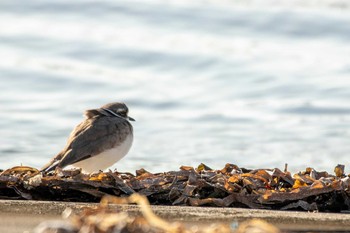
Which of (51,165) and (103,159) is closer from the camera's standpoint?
(51,165)

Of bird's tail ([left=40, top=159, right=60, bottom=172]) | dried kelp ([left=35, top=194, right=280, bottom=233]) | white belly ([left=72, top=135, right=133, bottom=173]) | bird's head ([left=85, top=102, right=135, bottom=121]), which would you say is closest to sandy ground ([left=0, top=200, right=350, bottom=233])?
dried kelp ([left=35, top=194, right=280, bottom=233])

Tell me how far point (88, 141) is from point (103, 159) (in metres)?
0.24

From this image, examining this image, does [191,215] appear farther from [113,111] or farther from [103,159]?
[113,111]

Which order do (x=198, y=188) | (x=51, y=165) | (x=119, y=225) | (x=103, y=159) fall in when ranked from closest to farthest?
(x=119, y=225) < (x=198, y=188) < (x=51, y=165) < (x=103, y=159)

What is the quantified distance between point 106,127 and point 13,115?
19.8 ft

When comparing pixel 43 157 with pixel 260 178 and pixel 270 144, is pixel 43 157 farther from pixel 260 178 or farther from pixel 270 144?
pixel 260 178

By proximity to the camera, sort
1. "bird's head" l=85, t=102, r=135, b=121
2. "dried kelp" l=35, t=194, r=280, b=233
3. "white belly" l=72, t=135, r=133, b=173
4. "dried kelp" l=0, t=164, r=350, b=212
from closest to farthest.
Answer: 1. "dried kelp" l=35, t=194, r=280, b=233
2. "dried kelp" l=0, t=164, r=350, b=212
3. "white belly" l=72, t=135, r=133, b=173
4. "bird's head" l=85, t=102, r=135, b=121

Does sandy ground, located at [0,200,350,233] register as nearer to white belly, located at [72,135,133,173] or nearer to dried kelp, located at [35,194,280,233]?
dried kelp, located at [35,194,280,233]

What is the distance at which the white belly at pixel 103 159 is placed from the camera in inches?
329

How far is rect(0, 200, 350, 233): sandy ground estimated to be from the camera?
479 cm

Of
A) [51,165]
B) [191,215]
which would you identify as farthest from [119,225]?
[51,165]

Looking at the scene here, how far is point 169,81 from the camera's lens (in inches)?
617

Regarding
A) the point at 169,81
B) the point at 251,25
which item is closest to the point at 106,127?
the point at 169,81

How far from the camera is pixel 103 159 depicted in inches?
332
